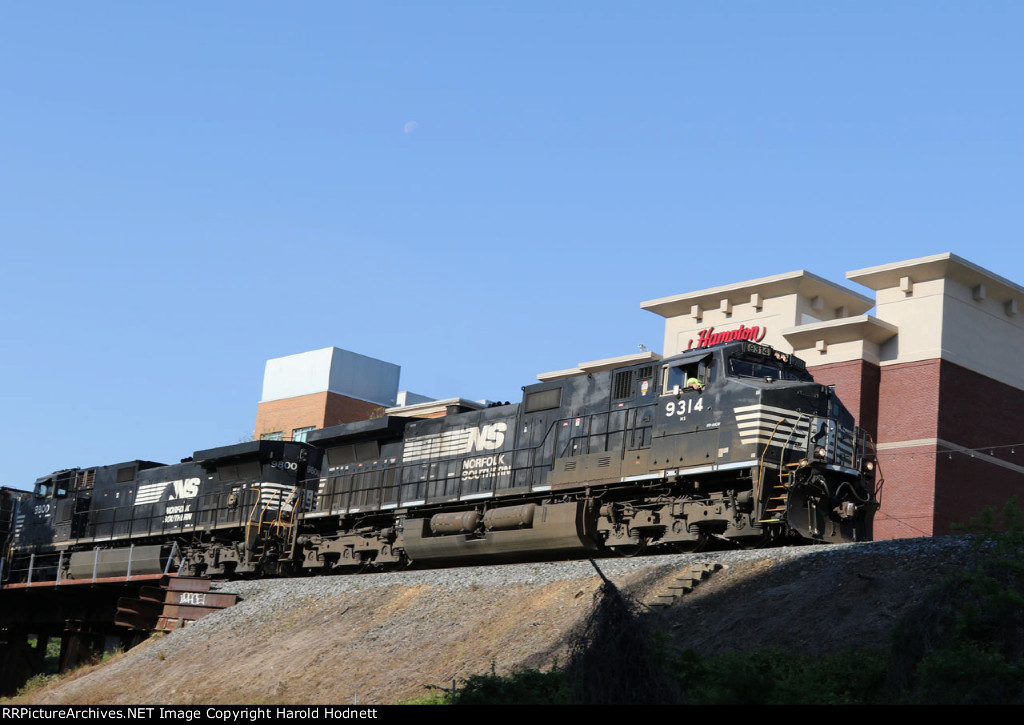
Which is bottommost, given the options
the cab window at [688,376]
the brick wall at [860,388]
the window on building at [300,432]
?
the cab window at [688,376]

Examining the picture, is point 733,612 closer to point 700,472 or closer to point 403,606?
point 700,472

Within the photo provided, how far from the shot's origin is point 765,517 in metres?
17.8

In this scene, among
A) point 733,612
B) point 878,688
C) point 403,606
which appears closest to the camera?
point 878,688

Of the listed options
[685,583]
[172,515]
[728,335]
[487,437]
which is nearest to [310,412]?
[172,515]

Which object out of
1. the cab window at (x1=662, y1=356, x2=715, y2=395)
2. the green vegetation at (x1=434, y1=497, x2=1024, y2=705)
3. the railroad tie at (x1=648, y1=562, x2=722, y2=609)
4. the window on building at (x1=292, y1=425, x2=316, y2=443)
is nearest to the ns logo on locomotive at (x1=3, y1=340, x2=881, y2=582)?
the cab window at (x1=662, y1=356, x2=715, y2=395)

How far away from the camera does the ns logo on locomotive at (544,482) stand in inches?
720

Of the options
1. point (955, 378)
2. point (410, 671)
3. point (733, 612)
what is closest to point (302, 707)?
point (410, 671)

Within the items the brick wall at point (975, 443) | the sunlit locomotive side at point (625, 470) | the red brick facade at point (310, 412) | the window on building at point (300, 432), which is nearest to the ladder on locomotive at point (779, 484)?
the sunlit locomotive side at point (625, 470)

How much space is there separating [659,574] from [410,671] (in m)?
4.12

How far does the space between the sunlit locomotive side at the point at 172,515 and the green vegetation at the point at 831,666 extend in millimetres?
14424

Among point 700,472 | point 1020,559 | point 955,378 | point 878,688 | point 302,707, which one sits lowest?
point 302,707

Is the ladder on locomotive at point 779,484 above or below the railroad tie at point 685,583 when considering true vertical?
above

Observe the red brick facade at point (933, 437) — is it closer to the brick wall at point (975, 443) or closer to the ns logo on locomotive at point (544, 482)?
the brick wall at point (975, 443)

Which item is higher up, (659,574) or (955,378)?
(955,378)
